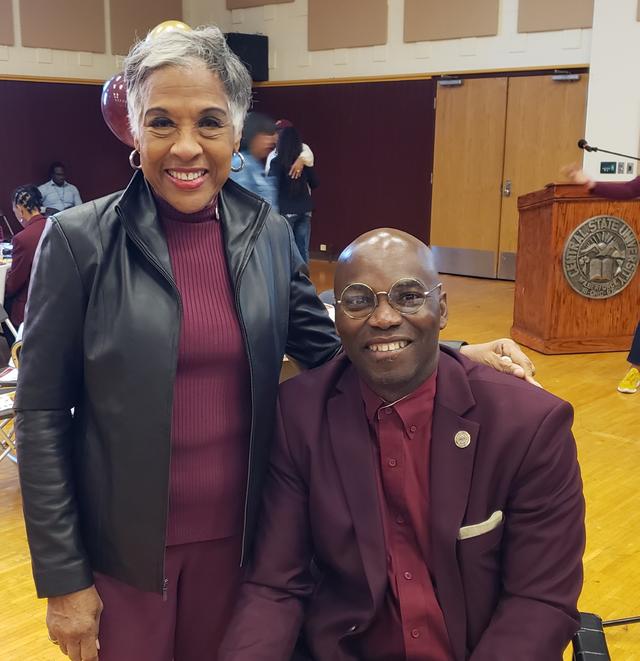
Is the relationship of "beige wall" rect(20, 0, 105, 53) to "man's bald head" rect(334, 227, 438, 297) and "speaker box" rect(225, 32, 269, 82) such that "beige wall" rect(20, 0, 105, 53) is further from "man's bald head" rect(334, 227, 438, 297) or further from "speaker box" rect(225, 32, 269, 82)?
"man's bald head" rect(334, 227, 438, 297)

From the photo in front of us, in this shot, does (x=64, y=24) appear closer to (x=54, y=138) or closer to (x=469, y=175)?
(x=54, y=138)

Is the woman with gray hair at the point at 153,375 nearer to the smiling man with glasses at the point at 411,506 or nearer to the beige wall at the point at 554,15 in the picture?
the smiling man with glasses at the point at 411,506

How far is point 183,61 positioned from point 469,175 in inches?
370

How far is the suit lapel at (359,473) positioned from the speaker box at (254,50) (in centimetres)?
1060

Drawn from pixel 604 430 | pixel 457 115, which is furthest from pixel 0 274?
pixel 457 115

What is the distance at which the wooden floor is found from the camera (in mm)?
2840

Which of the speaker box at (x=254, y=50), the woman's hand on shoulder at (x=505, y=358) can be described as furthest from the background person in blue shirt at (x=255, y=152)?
the speaker box at (x=254, y=50)

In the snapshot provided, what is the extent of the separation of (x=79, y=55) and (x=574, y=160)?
22.2 feet

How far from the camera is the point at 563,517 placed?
149cm

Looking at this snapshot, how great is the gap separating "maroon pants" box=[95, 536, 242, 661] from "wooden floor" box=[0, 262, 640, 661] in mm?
1297

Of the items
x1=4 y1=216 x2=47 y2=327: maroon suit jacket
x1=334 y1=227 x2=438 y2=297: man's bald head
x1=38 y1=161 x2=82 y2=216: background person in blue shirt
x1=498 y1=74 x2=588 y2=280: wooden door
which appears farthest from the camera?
x1=38 y1=161 x2=82 y2=216: background person in blue shirt

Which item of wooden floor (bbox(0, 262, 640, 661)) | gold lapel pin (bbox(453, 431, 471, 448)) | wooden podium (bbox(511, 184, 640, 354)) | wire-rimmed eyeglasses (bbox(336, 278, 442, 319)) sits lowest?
wooden floor (bbox(0, 262, 640, 661))

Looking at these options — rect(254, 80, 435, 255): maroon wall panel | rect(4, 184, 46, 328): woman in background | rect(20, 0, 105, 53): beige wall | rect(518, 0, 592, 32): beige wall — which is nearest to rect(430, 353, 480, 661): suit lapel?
rect(4, 184, 46, 328): woman in background

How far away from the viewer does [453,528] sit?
57.6 inches
